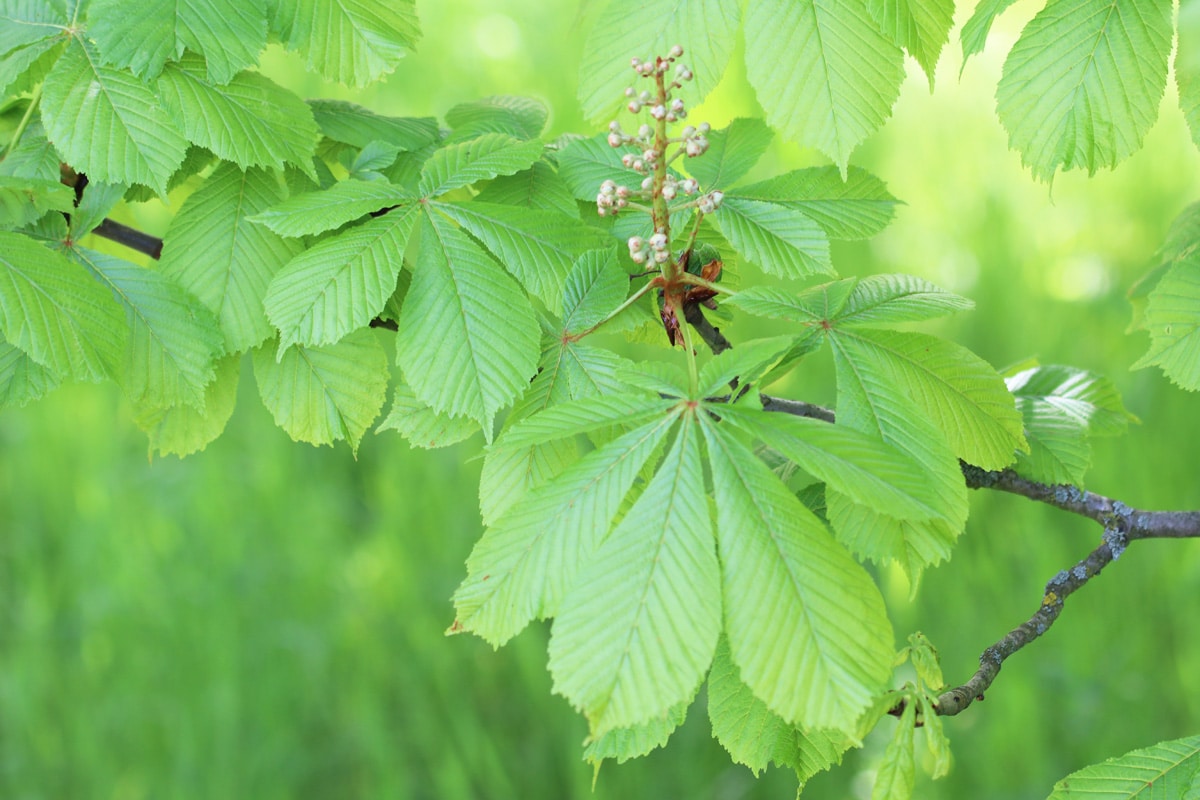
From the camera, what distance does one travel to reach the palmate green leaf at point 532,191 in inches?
38.9

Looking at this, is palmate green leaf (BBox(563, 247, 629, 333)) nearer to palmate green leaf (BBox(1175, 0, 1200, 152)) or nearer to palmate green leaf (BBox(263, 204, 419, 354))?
palmate green leaf (BBox(263, 204, 419, 354))

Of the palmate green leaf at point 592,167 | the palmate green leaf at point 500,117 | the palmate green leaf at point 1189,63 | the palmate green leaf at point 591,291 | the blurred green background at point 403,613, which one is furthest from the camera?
the blurred green background at point 403,613

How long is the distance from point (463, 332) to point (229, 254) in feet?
0.89

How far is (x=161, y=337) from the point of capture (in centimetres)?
95

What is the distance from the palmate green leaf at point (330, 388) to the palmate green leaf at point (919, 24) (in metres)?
0.51

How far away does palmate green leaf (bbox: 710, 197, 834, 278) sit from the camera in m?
0.86

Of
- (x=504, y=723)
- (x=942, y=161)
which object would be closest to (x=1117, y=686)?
(x=504, y=723)

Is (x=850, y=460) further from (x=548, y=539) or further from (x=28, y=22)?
(x=28, y=22)

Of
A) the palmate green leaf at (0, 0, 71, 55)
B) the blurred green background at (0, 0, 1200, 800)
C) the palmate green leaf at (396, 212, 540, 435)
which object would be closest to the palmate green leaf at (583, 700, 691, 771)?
the palmate green leaf at (396, 212, 540, 435)

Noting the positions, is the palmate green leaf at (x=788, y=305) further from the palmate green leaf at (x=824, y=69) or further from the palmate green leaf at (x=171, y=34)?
the palmate green leaf at (x=171, y=34)

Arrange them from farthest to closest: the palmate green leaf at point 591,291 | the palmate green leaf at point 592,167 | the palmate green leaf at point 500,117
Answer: the palmate green leaf at point 500,117, the palmate green leaf at point 592,167, the palmate green leaf at point 591,291

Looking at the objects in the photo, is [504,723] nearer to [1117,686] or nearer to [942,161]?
[1117,686]

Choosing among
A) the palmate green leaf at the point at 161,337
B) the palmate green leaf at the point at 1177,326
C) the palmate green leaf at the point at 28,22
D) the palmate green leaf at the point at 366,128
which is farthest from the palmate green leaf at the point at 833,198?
the palmate green leaf at the point at 28,22

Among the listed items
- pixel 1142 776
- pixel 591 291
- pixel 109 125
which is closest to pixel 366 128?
pixel 109 125
